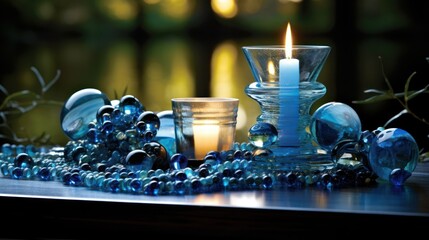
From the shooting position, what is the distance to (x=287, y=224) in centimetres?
68

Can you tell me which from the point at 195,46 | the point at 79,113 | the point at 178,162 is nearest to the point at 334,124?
the point at 178,162

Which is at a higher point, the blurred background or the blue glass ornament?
the blurred background

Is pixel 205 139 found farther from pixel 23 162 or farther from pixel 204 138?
pixel 23 162

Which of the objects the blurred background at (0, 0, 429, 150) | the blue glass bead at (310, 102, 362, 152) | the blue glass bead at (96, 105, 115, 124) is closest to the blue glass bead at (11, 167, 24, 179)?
the blue glass bead at (96, 105, 115, 124)

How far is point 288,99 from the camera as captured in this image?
0.88 meters

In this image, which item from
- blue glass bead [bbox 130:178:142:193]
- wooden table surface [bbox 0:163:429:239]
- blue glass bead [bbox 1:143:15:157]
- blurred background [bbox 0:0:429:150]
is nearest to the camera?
wooden table surface [bbox 0:163:429:239]

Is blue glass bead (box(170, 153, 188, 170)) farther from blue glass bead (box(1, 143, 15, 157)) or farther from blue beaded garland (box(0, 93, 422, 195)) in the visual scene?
blue glass bead (box(1, 143, 15, 157))

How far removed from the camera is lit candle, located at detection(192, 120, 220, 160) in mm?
922

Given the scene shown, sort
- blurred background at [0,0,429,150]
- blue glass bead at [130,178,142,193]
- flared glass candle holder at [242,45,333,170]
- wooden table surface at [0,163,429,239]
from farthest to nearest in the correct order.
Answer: blurred background at [0,0,429,150]
flared glass candle holder at [242,45,333,170]
blue glass bead at [130,178,142,193]
wooden table surface at [0,163,429,239]

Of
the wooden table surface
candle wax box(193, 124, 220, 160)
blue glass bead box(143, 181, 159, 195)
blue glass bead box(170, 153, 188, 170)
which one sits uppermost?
candle wax box(193, 124, 220, 160)

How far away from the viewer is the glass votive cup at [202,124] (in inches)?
36.2

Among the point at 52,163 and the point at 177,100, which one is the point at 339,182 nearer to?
the point at 177,100

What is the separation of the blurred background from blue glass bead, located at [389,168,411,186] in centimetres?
140

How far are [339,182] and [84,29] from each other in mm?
6600
